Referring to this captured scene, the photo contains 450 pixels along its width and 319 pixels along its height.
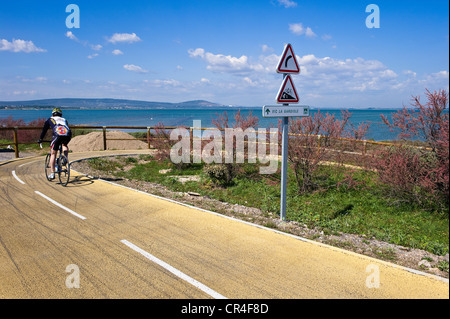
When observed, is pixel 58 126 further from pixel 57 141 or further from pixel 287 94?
pixel 287 94

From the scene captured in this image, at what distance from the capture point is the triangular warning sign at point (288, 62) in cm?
619

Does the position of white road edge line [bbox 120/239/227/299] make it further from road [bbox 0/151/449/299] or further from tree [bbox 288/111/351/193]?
tree [bbox 288/111/351/193]

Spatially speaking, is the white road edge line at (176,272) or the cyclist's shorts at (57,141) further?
the cyclist's shorts at (57,141)

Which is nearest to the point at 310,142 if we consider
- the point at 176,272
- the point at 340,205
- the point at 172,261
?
the point at 340,205

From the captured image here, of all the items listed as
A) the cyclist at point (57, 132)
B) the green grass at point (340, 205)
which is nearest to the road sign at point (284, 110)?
the green grass at point (340, 205)

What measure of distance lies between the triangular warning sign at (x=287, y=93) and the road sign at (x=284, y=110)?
135mm

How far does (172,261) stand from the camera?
4.80 metres

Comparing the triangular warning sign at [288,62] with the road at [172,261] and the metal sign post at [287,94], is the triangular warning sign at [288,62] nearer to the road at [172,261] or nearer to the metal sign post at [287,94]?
the metal sign post at [287,94]

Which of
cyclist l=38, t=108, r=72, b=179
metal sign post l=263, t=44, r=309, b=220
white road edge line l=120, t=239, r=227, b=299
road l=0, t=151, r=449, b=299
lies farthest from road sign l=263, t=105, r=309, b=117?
cyclist l=38, t=108, r=72, b=179

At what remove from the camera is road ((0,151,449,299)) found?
3.97 m

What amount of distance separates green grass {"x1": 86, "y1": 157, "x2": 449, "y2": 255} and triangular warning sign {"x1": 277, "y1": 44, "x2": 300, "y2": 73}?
136 inches

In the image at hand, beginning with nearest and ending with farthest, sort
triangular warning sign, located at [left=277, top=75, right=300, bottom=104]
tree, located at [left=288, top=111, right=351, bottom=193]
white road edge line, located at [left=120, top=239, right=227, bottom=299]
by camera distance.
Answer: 1. white road edge line, located at [left=120, top=239, right=227, bottom=299]
2. triangular warning sign, located at [left=277, top=75, right=300, bottom=104]
3. tree, located at [left=288, top=111, right=351, bottom=193]

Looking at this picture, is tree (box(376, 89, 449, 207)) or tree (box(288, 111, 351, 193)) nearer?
tree (box(376, 89, 449, 207))

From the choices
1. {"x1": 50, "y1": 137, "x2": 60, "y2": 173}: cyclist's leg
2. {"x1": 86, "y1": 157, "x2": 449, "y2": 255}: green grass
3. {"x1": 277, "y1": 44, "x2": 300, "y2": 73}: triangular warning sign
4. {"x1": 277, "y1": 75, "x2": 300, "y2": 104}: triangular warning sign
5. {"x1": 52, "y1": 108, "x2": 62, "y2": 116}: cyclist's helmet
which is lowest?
{"x1": 86, "y1": 157, "x2": 449, "y2": 255}: green grass
